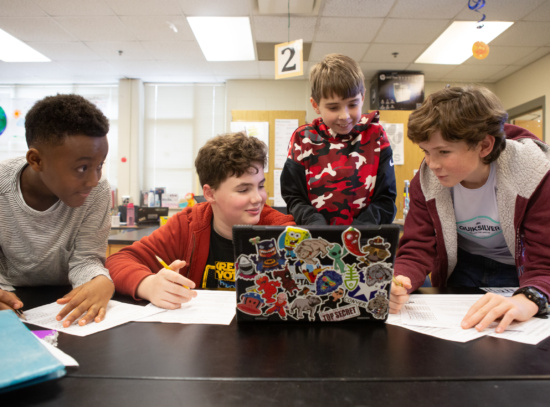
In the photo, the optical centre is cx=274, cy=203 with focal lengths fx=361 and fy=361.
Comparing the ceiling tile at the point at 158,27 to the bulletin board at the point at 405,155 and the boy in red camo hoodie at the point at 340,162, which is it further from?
the boy in red camo hoodie at the point at 340,162

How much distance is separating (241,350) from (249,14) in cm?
324

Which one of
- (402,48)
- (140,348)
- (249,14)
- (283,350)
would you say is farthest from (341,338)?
(402,48)

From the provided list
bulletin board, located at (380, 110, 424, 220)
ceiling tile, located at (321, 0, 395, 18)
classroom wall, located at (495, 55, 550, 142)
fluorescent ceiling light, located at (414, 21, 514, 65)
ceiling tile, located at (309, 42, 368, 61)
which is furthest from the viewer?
bulletin board, located at (380, 110, 424, 220)

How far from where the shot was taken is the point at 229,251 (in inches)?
49.4

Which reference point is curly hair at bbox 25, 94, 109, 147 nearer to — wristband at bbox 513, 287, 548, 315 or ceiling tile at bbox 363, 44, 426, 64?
wristband at bbox 513, 287, 548, 315

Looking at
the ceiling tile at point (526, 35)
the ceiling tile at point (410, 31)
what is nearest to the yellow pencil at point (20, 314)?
the ceiling tile at point (410, 31)

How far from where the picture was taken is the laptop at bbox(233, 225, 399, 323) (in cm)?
65

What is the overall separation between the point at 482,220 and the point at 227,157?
833mm

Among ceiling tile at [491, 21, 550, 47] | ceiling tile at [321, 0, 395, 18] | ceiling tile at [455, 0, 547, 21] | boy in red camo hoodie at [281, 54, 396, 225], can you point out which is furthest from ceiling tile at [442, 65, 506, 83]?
boy in red camo hoodie at [281, 54, 396, 225]

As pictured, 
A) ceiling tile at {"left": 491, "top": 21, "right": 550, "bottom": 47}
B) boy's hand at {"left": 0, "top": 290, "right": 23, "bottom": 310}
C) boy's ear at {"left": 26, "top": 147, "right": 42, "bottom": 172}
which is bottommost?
boy's hand at {"left": 0, "top": 290, "right": 23, "bottom": 310}

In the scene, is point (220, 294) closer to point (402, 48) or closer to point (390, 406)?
point (390, 406)

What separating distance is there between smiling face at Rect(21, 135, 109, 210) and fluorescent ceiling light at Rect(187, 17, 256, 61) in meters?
2.77

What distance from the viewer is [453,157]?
1.01 metres

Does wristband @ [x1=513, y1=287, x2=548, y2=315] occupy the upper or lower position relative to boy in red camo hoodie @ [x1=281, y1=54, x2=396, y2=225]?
lower
